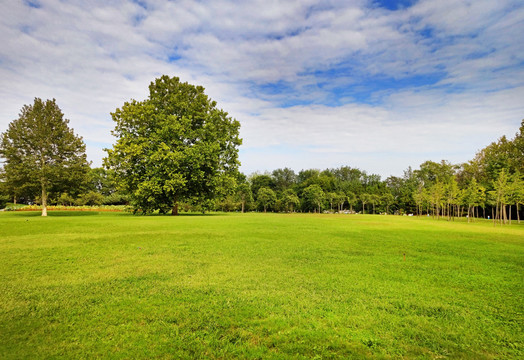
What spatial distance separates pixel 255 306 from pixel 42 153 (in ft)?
128

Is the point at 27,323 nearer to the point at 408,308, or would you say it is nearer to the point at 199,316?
the point at 199,316

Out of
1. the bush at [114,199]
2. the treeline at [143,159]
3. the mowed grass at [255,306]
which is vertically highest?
the treeline at [143,159]

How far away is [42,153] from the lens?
3316cm

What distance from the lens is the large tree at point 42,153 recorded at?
31812 millimetres

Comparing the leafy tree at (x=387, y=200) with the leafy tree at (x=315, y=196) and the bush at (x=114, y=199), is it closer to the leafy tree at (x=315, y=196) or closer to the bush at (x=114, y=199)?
the leafy tree at (x=315, y=196)

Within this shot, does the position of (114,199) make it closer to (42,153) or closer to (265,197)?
(42,153)

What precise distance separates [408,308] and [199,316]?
4.12 m

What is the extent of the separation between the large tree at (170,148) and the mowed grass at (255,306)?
77.3 feet

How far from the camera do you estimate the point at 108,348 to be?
3.87 m

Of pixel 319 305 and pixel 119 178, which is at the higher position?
pixel 119 178

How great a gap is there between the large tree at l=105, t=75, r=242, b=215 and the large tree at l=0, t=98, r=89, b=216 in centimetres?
Answer: 532

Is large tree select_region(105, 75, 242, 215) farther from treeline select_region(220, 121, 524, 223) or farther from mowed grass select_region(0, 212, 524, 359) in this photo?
mowed grass select_region(0, 212, 524, 359)

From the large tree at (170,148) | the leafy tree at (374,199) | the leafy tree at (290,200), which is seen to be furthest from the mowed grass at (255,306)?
the leafy tree at (374,199)

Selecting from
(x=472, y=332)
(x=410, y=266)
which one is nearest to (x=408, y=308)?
(x=472, y=332)
